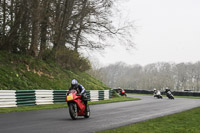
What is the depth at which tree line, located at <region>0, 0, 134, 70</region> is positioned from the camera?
23.5 metres

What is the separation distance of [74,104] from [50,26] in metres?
18.7

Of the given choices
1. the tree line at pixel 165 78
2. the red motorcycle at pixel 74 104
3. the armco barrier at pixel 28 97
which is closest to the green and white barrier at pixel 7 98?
the armco barrier at pixel 28 97

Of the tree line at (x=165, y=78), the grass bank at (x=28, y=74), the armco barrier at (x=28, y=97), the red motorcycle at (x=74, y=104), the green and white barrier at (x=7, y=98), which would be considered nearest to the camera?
the red motorcycle at (x=74, y=104)

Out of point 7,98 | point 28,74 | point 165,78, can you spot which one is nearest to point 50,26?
point 28,74

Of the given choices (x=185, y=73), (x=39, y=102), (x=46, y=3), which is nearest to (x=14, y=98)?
(x=39, y=102)

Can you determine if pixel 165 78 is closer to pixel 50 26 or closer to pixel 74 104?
pixel 50 26

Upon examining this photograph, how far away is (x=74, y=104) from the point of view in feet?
37.4

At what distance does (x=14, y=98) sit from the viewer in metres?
16.6

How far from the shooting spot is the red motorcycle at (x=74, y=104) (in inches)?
444

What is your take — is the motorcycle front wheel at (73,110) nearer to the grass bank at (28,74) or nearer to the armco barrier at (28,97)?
the armco barrier at (28,97)

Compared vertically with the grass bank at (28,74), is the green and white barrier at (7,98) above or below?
below

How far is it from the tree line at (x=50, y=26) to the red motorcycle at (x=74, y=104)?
1341 cm

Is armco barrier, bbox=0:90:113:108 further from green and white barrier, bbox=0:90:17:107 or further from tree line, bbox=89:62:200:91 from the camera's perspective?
tree line, bbox=89:62:200:91

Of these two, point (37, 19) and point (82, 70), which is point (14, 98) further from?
point (82, 70)
